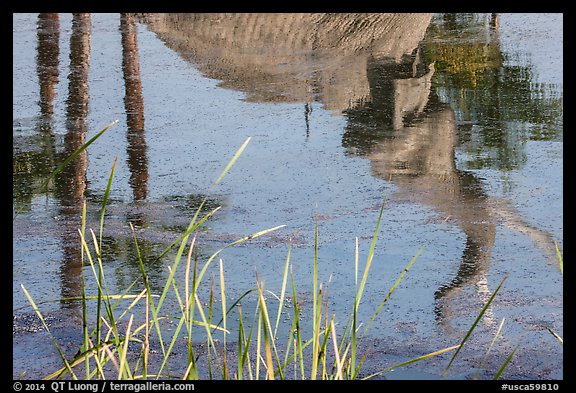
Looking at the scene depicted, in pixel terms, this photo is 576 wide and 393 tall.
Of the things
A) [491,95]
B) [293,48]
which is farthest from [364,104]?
[293,48]

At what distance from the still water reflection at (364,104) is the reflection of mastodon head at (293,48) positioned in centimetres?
2

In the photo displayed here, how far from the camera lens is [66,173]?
7219 millimetres

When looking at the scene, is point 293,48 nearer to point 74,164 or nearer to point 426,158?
point 426,158

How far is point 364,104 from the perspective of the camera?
866cm

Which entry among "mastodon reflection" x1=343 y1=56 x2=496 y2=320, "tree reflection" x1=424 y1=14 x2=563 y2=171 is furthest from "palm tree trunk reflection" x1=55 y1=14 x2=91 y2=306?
"tree reflection" x1=424 y1=14 x2=563 y2=171

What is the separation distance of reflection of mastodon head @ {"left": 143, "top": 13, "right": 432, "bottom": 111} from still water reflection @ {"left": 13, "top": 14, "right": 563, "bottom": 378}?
0.02 meters

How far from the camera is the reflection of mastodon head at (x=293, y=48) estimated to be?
9.15m

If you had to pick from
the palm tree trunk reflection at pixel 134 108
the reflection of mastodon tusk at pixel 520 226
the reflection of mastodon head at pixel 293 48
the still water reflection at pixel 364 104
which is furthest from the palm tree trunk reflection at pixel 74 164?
the reflection of mastodon tusk at pixel 520 226

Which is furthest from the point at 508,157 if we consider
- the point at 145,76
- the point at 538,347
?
the point at 145,76

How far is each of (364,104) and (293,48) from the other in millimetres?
1972

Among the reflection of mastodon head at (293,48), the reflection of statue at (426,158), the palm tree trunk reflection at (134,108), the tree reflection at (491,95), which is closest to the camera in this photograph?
the reflection of statue at (426,158)

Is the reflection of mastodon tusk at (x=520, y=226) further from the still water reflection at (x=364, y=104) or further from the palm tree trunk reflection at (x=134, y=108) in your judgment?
the palm tree trunk reflection at (x=134, y=108)

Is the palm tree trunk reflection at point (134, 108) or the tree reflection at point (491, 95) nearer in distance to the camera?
the palm tree trunk reflection at point (134, 108)

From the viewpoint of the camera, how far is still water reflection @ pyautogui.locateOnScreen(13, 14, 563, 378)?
6.12 m
